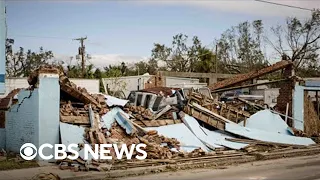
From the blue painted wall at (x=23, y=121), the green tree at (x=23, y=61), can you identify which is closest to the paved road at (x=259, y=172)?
the blue painted wall at (x=23, y=121)

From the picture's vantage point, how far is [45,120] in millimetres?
15227

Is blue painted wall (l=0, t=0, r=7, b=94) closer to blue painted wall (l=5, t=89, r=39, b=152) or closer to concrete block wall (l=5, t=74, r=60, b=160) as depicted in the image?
blue painted wall (l=5, t=89, r=39, b=152)

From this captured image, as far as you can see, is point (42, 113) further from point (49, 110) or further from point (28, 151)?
point (28, 151)

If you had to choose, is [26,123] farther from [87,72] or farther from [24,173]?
[87,72]

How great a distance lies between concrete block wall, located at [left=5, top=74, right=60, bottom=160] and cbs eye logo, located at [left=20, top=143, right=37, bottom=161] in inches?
5.7

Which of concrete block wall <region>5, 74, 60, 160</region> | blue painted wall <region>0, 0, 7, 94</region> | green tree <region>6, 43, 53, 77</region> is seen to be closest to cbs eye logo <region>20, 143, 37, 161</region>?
concrete block wall <region>5, 74, 60, 160</region>

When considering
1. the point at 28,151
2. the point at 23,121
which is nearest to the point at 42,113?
the point at 23,121

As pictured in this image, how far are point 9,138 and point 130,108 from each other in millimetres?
5028

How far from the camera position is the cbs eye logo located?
49.6 feet

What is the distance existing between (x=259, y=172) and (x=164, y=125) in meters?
5.51

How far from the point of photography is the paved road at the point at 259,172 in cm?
1281

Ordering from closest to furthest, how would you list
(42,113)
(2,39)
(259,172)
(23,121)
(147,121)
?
(259,172) → (42,113) → (23,121) → (147,121) → (2,39)

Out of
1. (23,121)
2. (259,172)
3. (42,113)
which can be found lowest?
(259,172)

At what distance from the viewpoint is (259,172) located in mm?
13875
